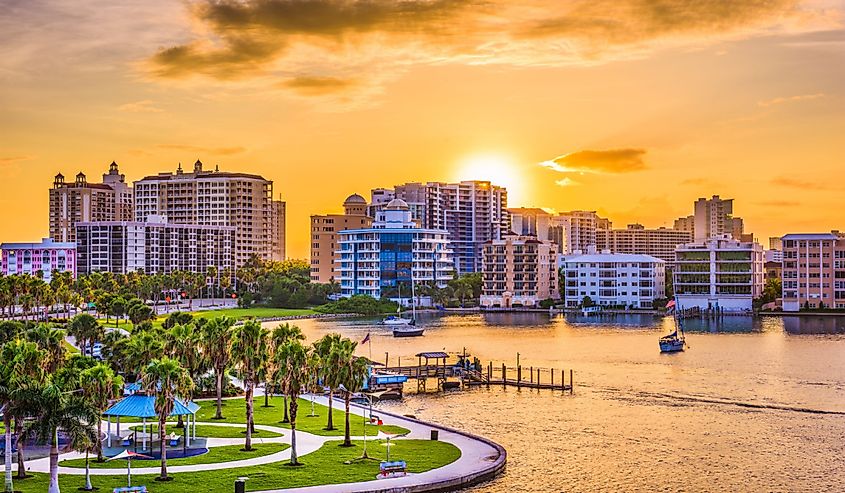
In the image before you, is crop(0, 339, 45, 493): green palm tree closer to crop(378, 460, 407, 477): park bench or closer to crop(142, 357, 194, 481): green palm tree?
crop(142, 357, 194, 481): green palm tree

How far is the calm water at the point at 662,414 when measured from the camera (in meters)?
54.1

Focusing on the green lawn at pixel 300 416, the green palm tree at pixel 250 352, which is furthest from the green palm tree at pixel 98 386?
the green lawn at pixel 300 416

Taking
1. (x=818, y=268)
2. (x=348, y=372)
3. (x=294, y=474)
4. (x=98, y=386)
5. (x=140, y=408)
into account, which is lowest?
(x=294, y=474)

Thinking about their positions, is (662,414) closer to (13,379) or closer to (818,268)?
(13,379)

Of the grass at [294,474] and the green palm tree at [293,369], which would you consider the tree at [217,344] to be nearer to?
the green palm tree at [293,369]

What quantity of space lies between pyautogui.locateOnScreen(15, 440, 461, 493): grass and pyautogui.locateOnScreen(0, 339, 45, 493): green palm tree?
1.72m

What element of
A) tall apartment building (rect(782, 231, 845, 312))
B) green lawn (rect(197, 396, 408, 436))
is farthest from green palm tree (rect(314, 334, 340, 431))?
tall apartment building (rect(782, 231, 845, 312))

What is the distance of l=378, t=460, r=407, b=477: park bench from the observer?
49188 millimetres

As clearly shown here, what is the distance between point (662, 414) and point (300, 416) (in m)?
27.6

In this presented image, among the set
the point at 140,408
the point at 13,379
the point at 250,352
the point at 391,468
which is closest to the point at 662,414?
the point at 391,468

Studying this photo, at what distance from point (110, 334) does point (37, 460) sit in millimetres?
36532

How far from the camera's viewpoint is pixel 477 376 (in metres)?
93.5

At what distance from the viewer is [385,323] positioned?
175m

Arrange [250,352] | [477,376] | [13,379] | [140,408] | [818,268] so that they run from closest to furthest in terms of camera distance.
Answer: [13,379]
[140,408]
[250,352]
[477,376]
[818,268]
